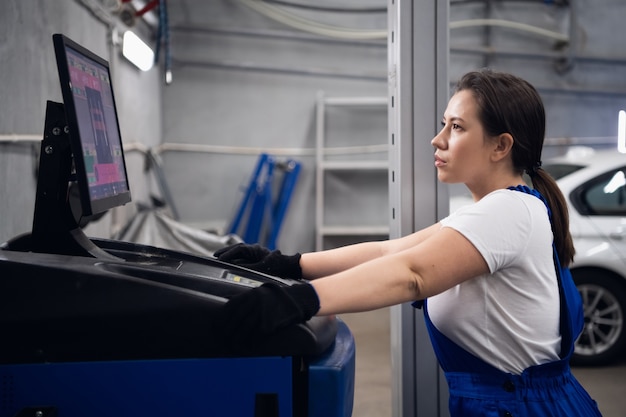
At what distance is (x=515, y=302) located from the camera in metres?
1.18

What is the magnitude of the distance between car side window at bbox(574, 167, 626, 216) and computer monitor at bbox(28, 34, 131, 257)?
298 cm

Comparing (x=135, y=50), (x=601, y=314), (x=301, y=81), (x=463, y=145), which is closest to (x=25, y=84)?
(x=135, y=50)

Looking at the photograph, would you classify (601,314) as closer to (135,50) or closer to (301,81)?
(135,50)

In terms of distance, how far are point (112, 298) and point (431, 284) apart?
50cm

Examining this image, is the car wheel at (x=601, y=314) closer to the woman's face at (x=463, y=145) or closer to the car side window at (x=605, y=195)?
the car side window at (x=605, y=195)

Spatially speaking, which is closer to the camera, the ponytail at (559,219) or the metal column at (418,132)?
the ponytail at (559,219)

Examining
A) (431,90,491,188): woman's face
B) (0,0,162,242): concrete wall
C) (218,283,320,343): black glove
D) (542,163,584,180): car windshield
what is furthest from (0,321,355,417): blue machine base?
(542,163,584,180): car windshield

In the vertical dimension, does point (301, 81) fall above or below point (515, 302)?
above

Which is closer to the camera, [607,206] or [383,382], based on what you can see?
[383,382]

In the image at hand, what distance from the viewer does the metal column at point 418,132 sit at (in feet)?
5.89

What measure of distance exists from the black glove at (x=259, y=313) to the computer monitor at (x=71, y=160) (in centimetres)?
29

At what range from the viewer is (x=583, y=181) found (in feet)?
11.6

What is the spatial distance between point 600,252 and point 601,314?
36cm

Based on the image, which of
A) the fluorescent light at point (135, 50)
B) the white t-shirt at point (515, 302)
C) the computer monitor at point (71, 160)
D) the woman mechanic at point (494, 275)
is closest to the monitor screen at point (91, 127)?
the computer monitor at point (71, 160)
